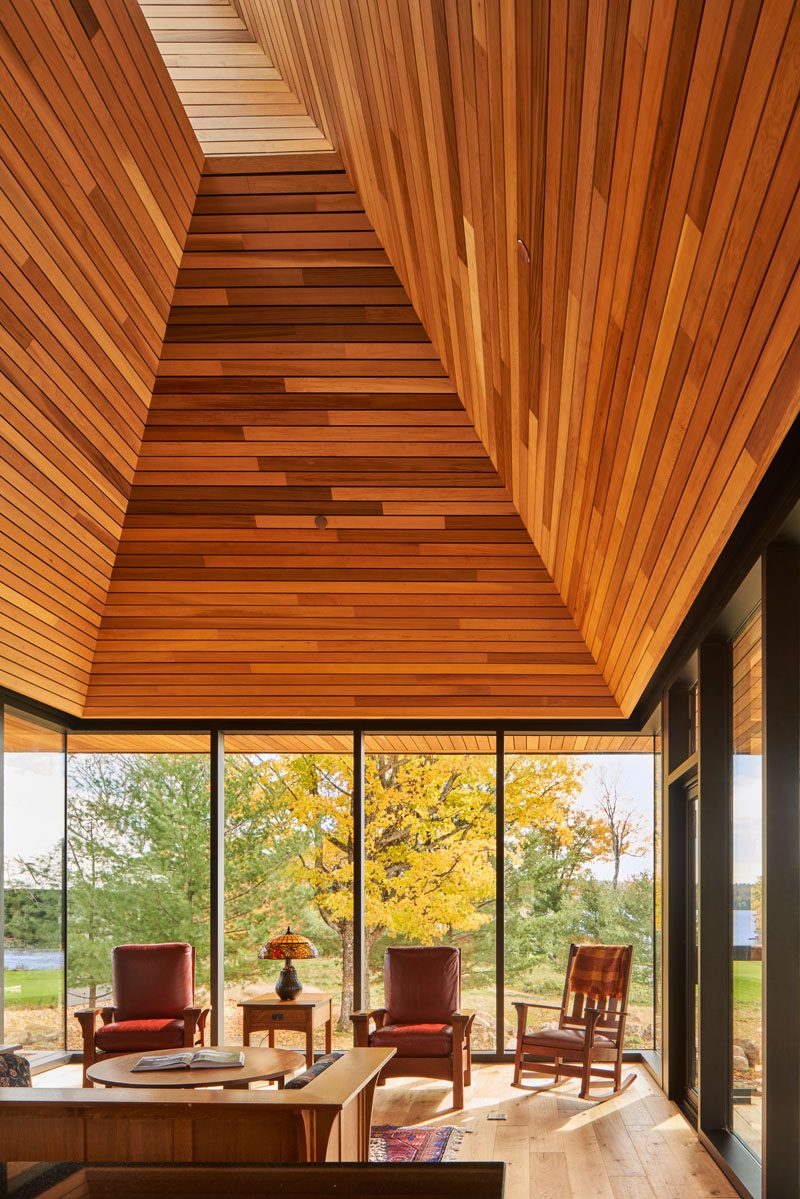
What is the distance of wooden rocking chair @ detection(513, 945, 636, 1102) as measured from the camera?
7465 mm

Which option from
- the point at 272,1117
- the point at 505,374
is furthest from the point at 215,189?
the point at 272,1117

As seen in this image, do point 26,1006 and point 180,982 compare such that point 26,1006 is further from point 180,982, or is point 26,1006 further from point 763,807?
point 763,807

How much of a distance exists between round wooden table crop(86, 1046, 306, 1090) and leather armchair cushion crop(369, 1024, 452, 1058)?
1.16m

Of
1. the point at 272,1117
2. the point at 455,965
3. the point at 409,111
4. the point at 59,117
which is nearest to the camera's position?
the point at 272,1117

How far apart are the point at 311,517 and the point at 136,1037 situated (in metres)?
3.49

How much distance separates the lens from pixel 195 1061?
233 inches

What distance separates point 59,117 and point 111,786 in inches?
243

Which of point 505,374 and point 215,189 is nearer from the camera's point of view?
point 505,374

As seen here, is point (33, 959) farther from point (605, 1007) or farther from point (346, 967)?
point (605, 1007)

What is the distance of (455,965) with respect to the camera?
26.7 ft

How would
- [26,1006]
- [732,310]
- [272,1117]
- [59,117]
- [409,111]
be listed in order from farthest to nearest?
1. [26,1006]
2. [59,117]
3. [409,111]
4. [272,1117]
5. [732,310]

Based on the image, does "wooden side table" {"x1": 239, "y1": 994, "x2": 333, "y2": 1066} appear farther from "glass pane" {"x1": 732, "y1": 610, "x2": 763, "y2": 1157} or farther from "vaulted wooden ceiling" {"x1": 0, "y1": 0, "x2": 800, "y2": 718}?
"glass pane" {"x1": 732, "y1": 610, "x2": 763, "y2": 1157}

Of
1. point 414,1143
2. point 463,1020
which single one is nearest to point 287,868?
point 463,1020

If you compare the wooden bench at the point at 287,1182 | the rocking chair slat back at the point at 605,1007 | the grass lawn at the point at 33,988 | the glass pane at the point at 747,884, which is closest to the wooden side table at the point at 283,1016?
the rocking chair slat back at the point at 605,1007
